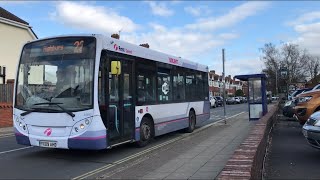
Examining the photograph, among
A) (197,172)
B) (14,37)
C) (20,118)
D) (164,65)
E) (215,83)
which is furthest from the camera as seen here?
(215,83)

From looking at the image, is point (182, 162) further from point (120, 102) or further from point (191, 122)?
point (191, 122)

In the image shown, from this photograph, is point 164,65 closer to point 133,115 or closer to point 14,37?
point 133,115

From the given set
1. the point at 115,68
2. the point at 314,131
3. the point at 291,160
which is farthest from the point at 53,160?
the point at 314,131

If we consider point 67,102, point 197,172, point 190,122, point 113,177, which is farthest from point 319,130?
point 190,122

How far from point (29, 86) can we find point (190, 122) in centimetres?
823

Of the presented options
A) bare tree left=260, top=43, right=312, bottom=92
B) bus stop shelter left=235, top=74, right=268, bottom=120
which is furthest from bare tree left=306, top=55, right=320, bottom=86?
bus stop shelter left=235, top=74, right=268, bottom=120

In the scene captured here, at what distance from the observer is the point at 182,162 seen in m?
9.98

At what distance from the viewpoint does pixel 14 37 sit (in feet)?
107

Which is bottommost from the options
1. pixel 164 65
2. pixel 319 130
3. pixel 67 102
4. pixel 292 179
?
pixel 292 179

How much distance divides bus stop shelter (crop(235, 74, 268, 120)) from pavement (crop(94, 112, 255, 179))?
10.4 metres

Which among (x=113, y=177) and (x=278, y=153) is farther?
(x=278, y=153)

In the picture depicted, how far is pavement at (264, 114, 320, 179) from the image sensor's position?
860cm

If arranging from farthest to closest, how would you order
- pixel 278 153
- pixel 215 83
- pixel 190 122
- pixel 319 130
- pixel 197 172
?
pixel 215 83
pixel 190 122
pixel 278 153
pixel 319 130
pixel 197 172

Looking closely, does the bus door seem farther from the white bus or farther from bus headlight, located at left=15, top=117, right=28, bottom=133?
bus headlight, located at left=15, top=117, right=28, bottom=133
